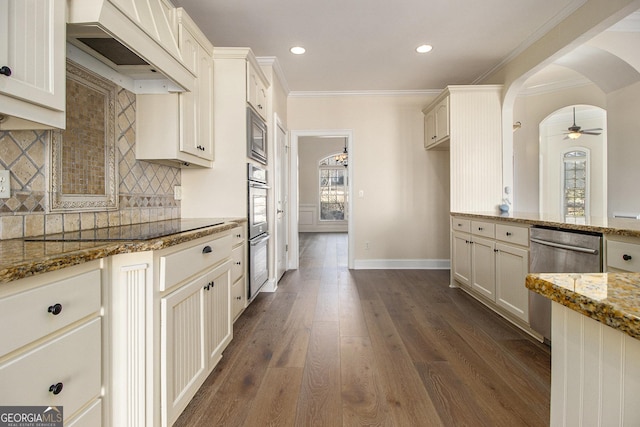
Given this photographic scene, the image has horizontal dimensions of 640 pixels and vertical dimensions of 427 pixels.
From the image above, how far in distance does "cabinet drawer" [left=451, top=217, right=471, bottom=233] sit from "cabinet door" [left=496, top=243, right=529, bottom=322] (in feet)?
1.97

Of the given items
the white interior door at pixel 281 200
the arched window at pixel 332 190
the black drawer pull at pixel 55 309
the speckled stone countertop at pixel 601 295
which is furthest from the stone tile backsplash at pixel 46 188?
the arched window at pixel 332 190

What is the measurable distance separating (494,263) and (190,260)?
250 cm

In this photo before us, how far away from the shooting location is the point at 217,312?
6.07ft

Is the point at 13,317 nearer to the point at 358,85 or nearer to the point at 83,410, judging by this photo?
the point at 83,410

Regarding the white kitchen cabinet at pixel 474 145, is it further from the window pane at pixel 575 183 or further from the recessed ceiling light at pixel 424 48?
the window pane at pixel 575 183

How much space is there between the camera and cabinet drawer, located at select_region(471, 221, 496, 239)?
9.27 feet

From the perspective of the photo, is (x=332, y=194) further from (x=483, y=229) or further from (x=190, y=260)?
(x=190, y=260)

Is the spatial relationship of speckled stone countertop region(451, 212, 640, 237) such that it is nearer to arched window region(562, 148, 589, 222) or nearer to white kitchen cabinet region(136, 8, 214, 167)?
white kitchen cabinet region(136, 8, 214, 167)

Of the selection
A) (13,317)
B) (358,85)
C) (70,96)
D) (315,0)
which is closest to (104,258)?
(13,317)

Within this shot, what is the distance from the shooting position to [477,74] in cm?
407

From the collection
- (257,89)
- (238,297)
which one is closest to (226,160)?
(257,89)

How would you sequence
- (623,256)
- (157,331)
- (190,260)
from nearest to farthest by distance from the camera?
(157,331) < (190,260) < (623,256)

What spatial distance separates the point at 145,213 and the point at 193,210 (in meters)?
0.61

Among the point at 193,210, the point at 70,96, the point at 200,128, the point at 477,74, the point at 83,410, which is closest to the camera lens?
the point at 83,410
